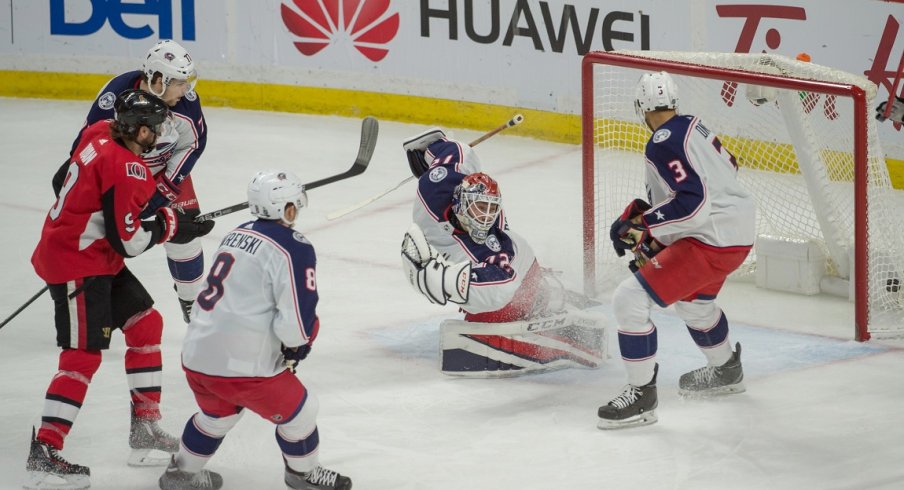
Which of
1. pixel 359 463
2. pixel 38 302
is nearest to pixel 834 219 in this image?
pixel 359 463

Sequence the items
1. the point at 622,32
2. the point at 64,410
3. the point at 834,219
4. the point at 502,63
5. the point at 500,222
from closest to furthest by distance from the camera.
Answer: the point at 64,410 → the point at 500,222 → the point at 834,219 → the point at 622,32 → the point at 502,63

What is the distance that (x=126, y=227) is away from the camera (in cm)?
367

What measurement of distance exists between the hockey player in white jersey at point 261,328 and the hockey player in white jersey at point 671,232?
3.60 feet

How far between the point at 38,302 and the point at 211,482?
6.77 feet

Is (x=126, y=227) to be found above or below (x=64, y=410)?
above

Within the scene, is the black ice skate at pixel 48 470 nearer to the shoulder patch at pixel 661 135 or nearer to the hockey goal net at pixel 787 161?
the shoulder patch at pixel 661 135

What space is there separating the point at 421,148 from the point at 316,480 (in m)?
1.62

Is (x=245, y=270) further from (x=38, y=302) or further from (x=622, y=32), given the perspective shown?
(x=622, y=32)

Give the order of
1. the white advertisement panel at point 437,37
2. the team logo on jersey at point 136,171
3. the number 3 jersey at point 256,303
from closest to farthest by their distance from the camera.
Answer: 1. the number 3 jersey at point 256,303
2. the team logo on jersey at point 136,171
3. the white advertisement panel at point 437,37

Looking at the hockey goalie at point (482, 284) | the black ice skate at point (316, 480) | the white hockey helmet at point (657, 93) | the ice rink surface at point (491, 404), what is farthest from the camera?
the hockey goalie at point (482, 284)

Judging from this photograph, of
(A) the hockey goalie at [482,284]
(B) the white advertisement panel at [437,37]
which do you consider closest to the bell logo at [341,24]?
(B) the white advertisement panel at [437,37]

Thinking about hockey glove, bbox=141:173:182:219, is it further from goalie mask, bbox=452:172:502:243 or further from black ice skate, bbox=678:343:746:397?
black ice skate, bbox=678:343:746:397

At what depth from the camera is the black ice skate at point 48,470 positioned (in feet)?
12.0

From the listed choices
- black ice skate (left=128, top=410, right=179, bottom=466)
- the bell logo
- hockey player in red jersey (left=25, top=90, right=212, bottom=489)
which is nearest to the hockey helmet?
hockey player in red jersey (left=25, top=90, right=212, bottom=489)
